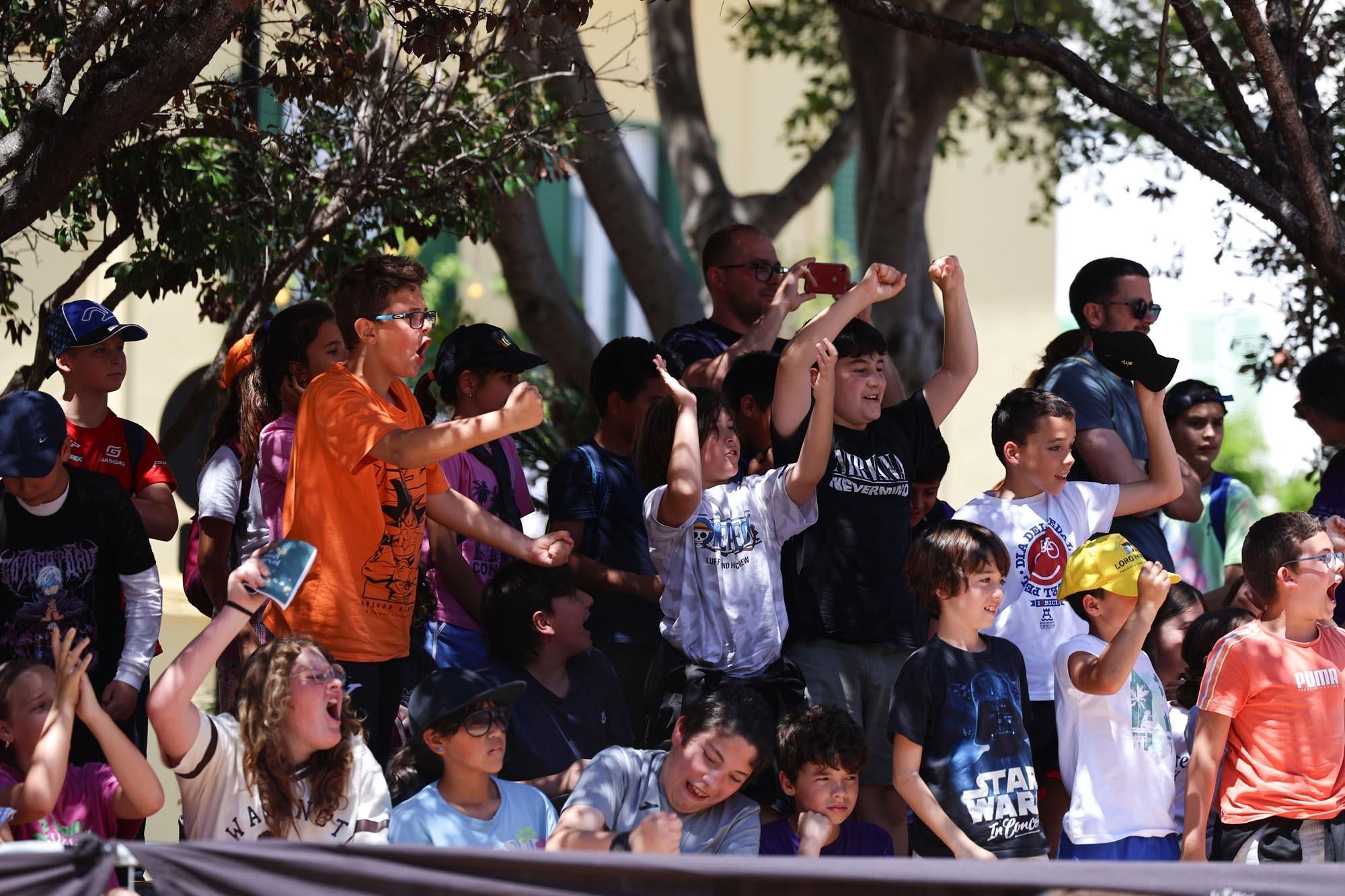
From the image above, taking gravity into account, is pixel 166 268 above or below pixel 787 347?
above

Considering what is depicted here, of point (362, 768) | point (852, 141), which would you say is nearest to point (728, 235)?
point (362, 768)

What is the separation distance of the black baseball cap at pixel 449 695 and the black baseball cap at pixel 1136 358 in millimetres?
2276

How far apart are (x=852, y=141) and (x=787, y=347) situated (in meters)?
6.38

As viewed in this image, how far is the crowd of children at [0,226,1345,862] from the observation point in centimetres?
435

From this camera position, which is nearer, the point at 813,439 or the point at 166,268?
the point at 813,439

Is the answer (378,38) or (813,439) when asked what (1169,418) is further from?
(378,38)

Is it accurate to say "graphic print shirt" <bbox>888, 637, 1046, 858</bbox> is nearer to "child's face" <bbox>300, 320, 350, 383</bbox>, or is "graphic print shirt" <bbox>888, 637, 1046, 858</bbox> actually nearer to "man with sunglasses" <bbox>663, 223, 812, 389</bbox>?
"man with sunglasses" <bbox>663, 223, 812, 389</bbox>

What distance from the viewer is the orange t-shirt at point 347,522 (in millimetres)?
4637

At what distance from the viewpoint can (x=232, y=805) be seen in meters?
4.24

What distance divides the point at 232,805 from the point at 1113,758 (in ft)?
8.11

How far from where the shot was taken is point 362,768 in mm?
4348

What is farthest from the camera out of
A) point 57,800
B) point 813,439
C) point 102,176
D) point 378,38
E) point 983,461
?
point 983,461

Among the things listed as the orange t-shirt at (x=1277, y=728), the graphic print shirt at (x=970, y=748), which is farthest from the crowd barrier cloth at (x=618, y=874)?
the orange t-shirt at (x=1277, y=728)

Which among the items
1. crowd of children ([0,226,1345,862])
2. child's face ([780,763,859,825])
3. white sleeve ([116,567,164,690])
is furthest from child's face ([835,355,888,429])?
white sleeve ([116,567,164,690])
